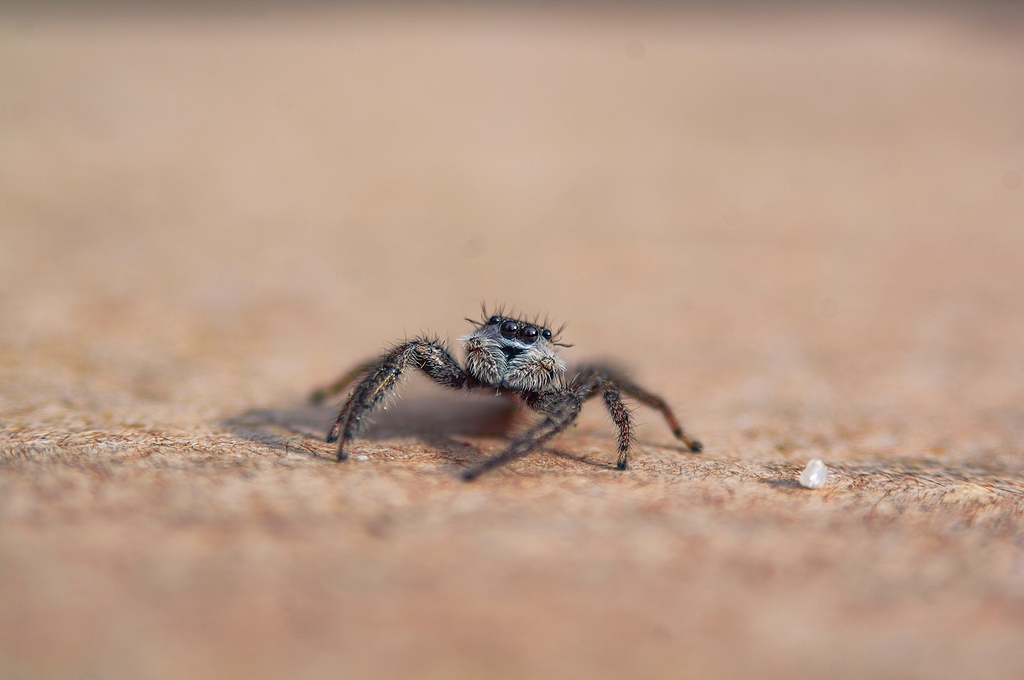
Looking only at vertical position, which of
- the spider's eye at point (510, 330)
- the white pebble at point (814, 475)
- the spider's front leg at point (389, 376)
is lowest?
the white pebble at point (814, 475)

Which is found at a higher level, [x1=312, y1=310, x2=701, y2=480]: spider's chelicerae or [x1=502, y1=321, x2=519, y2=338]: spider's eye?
[x1=502, y1=321, x2=519, y2=338]: spider's eye

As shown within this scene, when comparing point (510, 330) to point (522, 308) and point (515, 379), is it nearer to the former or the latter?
point (515, 379)

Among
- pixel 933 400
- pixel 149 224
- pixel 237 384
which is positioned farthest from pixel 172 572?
pixel 149 224

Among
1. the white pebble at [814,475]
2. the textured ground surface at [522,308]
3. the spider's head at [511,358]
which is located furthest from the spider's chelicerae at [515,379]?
the white pebble at [814,475]

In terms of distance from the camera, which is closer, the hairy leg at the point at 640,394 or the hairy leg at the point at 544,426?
the hairy leg at the point at 544,426

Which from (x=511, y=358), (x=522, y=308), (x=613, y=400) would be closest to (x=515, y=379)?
(x=511, y=358)

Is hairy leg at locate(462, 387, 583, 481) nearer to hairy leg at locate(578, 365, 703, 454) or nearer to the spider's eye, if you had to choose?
hairy leg at locate(578, 365, 703, 454)

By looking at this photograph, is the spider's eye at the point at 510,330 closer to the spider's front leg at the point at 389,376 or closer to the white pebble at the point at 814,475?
the spider's front leg at the point at 389,376

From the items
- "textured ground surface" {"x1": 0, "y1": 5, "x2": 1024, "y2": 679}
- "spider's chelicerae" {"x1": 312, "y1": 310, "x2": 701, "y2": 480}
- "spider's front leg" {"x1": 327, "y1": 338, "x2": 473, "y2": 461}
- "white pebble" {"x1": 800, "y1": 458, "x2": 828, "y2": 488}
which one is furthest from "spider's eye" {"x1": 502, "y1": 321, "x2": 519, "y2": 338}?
"white pebble" {"x1": 800, "y1": 458, "x2": 828, "y2": 488}
